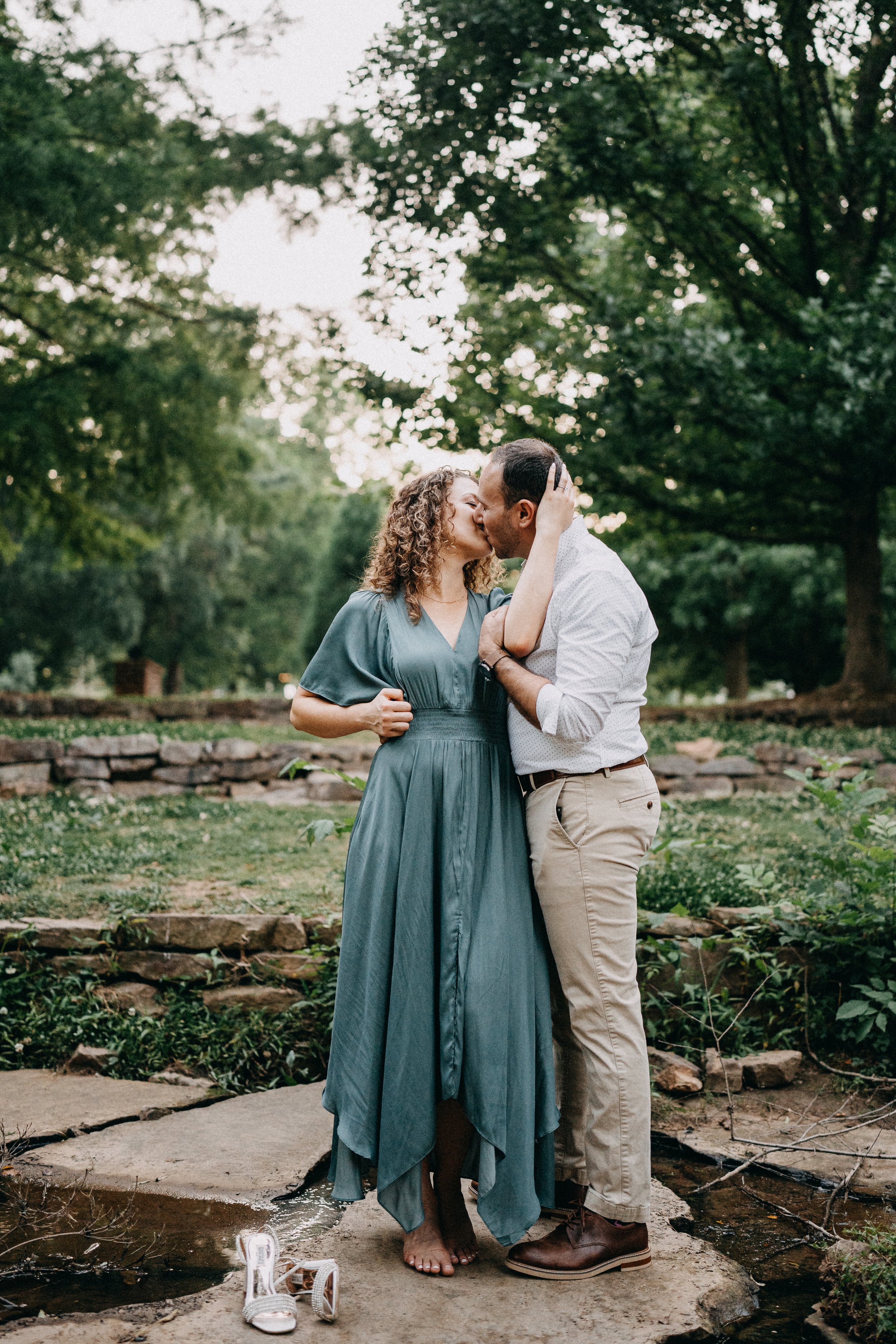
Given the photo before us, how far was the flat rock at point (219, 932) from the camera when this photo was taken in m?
4.21

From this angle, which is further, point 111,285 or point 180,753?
point 111,285

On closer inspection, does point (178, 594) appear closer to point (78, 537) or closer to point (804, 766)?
point (78, 537)

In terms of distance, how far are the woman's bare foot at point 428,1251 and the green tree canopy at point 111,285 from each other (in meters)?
9.12

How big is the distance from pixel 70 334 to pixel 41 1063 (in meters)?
10.8

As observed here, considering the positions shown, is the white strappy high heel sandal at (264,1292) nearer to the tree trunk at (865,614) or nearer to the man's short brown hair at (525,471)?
the man's short brown hair at (525,471)

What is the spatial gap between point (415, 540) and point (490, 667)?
1.44ft

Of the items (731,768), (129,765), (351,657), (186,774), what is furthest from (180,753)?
(351,657)

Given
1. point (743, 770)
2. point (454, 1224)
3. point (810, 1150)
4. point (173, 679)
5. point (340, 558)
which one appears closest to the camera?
point (454, 1224)

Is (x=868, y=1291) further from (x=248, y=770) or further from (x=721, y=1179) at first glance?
(x=248, y=770)

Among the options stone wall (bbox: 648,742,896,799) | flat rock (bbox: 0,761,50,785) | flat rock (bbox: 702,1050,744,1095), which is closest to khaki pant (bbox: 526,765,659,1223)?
flat rock (bbox: 702,1050,744,1095)

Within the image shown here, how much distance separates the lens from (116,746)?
9.12 metres

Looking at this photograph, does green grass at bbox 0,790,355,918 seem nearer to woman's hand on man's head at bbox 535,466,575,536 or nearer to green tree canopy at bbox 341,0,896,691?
woman's hand on man's head at bbox 535,466,575,536

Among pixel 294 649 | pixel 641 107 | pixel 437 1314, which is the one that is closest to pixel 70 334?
pixel 641 107

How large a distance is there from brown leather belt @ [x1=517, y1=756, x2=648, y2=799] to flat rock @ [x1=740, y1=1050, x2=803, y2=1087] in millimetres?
1722
